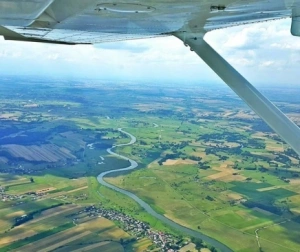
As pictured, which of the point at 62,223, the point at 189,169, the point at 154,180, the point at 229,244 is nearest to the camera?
the point at 229,244

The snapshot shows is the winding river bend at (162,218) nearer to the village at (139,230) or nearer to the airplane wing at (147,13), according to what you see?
the village at (139,230)

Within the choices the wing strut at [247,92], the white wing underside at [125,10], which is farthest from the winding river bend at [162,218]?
the white wing underside at [125,10]

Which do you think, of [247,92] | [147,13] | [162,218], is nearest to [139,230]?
[162,218]

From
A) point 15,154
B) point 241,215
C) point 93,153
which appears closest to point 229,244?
point 241,215

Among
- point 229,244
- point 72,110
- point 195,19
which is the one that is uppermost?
point 195,19

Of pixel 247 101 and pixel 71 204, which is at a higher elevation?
pixel 247 101

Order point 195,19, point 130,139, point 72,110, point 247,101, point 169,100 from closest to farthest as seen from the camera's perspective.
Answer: point 195,19, point 247,101, point 130,139, point 72,110, point 169,100

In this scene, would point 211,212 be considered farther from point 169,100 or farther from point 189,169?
point 169,100

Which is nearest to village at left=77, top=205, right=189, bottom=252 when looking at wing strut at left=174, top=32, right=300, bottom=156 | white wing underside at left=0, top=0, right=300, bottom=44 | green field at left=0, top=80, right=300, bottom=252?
green field at left=0, top=80, right=300, bottom=252

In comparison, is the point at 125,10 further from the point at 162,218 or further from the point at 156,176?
the point at 156,176
